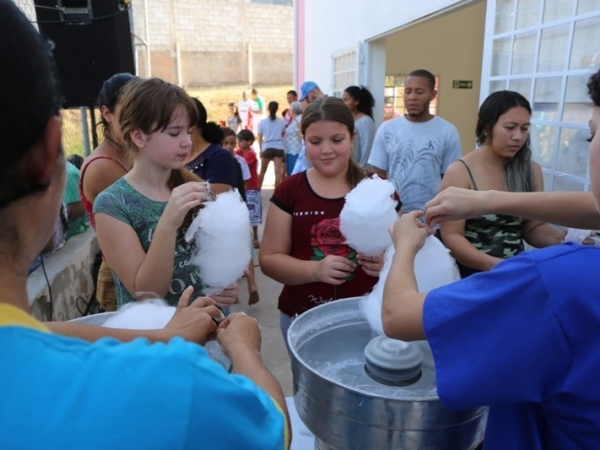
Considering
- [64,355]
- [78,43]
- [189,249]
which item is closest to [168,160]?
→ [189,249]

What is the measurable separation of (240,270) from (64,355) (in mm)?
911

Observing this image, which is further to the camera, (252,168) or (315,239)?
(252,168)

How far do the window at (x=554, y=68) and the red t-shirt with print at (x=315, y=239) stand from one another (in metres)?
1.47

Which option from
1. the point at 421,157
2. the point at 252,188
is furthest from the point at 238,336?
the point at 252,188

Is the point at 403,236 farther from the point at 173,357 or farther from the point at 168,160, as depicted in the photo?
the point at 168,160

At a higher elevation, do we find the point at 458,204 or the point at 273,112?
the point at 273,112

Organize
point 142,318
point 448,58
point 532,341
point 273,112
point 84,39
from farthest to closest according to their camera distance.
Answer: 1. point 273,112
2. point 448,58
3. point 84,39
4. point 142,318
5. point 532,341

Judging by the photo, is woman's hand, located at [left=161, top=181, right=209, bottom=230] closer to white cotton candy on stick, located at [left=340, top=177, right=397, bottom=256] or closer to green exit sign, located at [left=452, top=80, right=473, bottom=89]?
white cotton candy on stick, located at [left=340, top=177, right=397, bottom=256]

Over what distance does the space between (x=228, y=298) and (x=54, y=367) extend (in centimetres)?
90

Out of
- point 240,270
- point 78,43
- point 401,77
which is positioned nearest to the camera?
point 240,270

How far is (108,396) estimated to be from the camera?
0.41m

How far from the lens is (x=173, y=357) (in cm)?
44

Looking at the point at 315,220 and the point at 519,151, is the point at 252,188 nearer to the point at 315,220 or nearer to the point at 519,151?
the point at 519,151

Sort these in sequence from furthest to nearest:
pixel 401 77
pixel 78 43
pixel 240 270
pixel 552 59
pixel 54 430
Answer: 1. pixel 401 77
2. pixel 78 43
3. pixel 552 59
4. pixel 240 270
5. pixel 54 430
